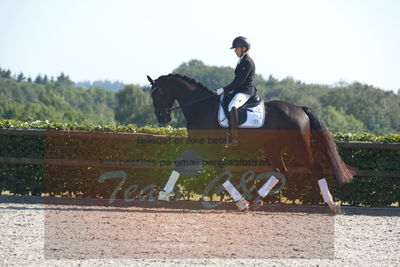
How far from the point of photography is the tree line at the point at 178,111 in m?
69.8

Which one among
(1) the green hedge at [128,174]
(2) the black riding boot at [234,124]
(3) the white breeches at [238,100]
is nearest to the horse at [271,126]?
(2) the black riding boot at [234,124]

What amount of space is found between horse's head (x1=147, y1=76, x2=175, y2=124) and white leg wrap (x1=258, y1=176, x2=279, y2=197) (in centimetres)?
222

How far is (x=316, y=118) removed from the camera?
11.1 m

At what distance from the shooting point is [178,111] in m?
67.8

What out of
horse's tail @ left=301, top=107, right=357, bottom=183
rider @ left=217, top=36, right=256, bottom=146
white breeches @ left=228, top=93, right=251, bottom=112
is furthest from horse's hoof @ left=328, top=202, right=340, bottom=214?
white breeches @ left=228, top=93, right=251, bottom=112

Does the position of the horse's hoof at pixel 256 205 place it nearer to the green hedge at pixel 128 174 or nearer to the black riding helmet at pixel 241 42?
the green hedge at pixel 128 174

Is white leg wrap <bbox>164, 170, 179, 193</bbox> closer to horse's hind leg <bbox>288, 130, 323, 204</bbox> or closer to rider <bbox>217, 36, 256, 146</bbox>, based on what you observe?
rider <bbox>217, 36, 256, 146</bbox>

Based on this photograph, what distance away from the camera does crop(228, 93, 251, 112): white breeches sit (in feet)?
34.0

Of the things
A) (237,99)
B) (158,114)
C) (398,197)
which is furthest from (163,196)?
(398,197)

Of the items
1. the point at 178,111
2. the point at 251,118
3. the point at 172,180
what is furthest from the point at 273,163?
the point at 178,111

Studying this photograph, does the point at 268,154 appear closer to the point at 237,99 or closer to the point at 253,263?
the point at 237,99

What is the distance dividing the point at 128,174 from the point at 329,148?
4.11 meters

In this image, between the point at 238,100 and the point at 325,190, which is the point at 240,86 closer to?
the point at 238,100

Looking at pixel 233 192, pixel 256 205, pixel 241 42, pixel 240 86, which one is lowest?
pixel 256 205
